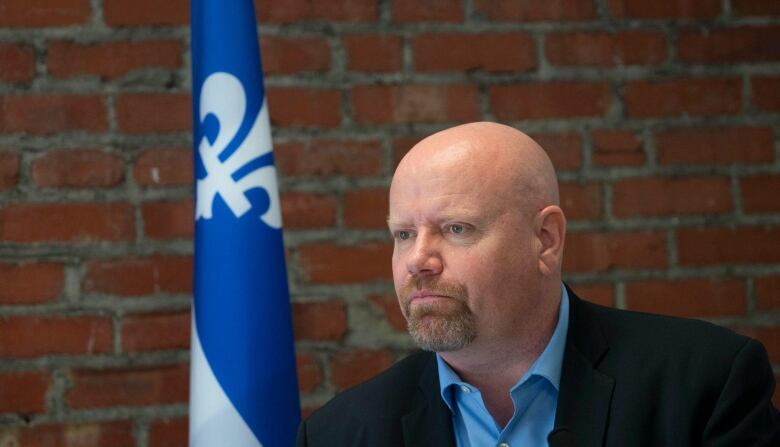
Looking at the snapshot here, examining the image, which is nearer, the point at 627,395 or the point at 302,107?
the point at 627,395

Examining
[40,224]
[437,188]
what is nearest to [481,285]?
[437,188]

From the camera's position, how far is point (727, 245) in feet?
7.95

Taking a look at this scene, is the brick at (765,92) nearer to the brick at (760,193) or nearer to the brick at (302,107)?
the brick at (760,193)

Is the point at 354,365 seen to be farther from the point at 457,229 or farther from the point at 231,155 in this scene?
the point at 457,229

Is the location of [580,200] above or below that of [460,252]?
above

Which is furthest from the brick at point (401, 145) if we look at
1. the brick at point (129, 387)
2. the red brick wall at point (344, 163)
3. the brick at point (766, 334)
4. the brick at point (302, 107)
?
the brick at point (766, 334)

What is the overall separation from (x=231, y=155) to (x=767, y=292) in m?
1.23

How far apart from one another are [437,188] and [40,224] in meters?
1.06

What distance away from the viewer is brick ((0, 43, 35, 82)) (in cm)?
224

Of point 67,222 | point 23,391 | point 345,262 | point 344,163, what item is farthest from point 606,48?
point 23,391

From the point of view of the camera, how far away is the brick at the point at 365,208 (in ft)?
7.63

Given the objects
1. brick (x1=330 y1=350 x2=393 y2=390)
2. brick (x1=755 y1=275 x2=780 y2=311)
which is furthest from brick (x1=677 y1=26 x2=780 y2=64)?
brick (x1=330 y1=350 x2=393 y2=390)

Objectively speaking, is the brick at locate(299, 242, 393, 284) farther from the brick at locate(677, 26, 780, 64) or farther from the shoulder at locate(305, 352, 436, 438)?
the brick at locate(677, 26, 780, 64)

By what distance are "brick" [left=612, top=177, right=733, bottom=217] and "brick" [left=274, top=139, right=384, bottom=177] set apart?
0.53 m
